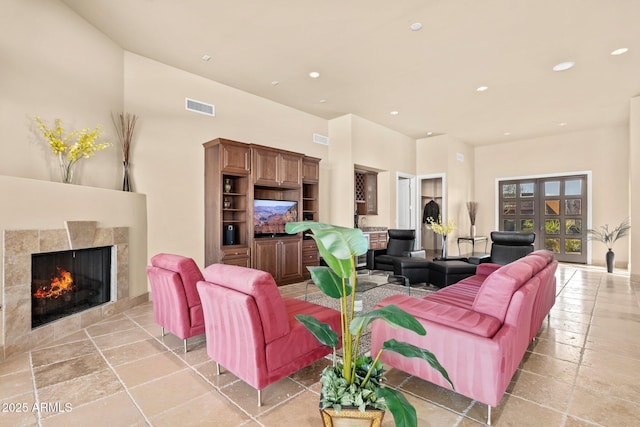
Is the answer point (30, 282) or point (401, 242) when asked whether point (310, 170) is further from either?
point (30, 282)

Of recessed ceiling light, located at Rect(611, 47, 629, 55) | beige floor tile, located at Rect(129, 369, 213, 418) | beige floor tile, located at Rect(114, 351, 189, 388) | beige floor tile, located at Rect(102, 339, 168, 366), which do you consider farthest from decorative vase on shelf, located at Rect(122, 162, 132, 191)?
recessed ceiling light, located at Rect(611, 47, 629, 55)

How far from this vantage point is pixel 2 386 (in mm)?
2178

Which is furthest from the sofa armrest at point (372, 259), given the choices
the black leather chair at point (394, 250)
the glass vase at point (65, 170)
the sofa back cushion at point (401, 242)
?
the glass vase at point (65, 170)

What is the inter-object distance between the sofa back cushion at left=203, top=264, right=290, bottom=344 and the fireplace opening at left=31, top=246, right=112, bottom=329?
7.72 feet

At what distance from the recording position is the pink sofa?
1745 mm

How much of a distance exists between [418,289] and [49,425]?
15.0 feet

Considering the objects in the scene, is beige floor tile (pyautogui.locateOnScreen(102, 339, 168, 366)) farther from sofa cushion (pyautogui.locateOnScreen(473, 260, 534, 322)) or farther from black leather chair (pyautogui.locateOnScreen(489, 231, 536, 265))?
black leather chair (pyautogui.locateOnScreen(489, 231, 536, 265))

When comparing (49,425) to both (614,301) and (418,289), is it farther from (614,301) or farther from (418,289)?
(614,301)

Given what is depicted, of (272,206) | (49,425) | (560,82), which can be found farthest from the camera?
(272,206)

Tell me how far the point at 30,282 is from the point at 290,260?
11.4 ft

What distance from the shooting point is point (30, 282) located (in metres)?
2.81

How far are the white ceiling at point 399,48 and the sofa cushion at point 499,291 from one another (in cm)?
287

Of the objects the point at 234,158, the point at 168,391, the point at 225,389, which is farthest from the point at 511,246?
the point at 168,391

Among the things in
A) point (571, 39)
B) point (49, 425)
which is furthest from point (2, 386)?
point (571, 39)
